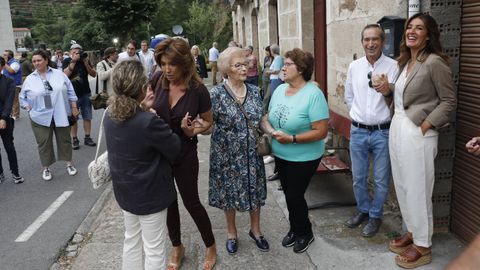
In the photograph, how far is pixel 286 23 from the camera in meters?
9.13

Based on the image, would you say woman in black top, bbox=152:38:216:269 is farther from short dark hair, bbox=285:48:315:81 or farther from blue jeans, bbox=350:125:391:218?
blue jeans, bbox=350:125:391:218

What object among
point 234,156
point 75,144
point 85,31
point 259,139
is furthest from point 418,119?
point 85,31

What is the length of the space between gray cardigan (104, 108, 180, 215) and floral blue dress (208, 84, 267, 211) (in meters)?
0.74

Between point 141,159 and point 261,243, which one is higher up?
point 141,159

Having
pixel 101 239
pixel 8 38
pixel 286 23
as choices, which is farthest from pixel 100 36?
pixel 101 239

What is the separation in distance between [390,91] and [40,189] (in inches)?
189

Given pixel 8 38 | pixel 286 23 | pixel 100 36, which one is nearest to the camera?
pixel 286 23

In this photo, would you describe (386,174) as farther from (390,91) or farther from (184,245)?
(184,245)

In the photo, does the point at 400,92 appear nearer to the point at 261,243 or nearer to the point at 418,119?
the point at 418,119

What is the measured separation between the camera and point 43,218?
5.06 m

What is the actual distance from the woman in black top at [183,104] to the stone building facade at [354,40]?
1.94 metres

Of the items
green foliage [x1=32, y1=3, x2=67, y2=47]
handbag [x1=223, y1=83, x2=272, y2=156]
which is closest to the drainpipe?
handbag [x1=223, y1=83, x2=272, y2=156]

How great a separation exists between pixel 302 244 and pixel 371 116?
125 cm

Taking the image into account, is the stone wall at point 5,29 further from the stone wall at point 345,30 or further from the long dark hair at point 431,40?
the long dark hair at point 431,40
